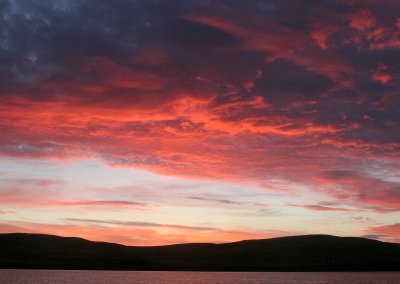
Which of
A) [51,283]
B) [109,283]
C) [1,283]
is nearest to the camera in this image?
[1,283]

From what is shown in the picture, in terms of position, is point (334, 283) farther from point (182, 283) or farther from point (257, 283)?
point (182, 283)

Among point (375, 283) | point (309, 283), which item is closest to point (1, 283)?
point (309, 283)

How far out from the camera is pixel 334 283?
16100 centimetres

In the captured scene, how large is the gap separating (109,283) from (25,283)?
27.8m

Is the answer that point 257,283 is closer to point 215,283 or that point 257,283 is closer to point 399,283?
point 215,283

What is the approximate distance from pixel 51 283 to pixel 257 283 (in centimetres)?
6360

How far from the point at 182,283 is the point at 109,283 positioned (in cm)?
2345

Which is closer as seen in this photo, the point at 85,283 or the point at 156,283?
the point at 85,283

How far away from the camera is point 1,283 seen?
133125 mm

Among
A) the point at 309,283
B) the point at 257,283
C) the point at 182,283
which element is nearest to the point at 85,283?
the point at 182,283

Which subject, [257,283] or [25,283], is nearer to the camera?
[25,283]

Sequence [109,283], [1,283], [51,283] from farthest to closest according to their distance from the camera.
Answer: [109,283]
[51,283]
[1,283]

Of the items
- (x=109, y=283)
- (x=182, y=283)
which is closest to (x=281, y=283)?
(x=182, y=283)

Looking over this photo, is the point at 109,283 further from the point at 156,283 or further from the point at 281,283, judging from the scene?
→ the point at 281,283
